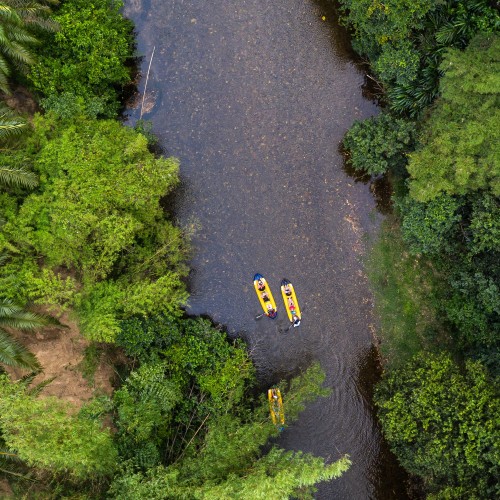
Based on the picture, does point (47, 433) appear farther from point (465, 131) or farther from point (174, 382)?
point (465, 131)

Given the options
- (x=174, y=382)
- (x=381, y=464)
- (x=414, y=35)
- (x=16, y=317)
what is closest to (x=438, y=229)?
(x=414, y=35)

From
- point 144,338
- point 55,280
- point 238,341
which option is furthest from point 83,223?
point 238,341

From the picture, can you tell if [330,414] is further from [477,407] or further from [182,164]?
[182,164]

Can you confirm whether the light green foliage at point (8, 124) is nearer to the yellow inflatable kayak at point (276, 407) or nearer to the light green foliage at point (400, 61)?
the yellow inflatable kayak at point (276, 407)

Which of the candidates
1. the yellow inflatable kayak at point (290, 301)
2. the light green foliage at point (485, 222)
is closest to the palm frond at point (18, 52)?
the yellow inflatable kayak at point (290, 301)

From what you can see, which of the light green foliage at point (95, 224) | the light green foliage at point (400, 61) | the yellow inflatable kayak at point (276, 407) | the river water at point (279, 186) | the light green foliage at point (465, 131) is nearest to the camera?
the light green foliage at point (465, 131)

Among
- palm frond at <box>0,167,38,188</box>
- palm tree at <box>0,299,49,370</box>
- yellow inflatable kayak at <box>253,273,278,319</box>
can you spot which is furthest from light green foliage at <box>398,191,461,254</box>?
palm tree at <box>0,299,49,370</box>

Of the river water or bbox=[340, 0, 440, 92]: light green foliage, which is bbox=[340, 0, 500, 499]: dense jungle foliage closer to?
bbox=[340, 0, 440, 92]: light green foliage
